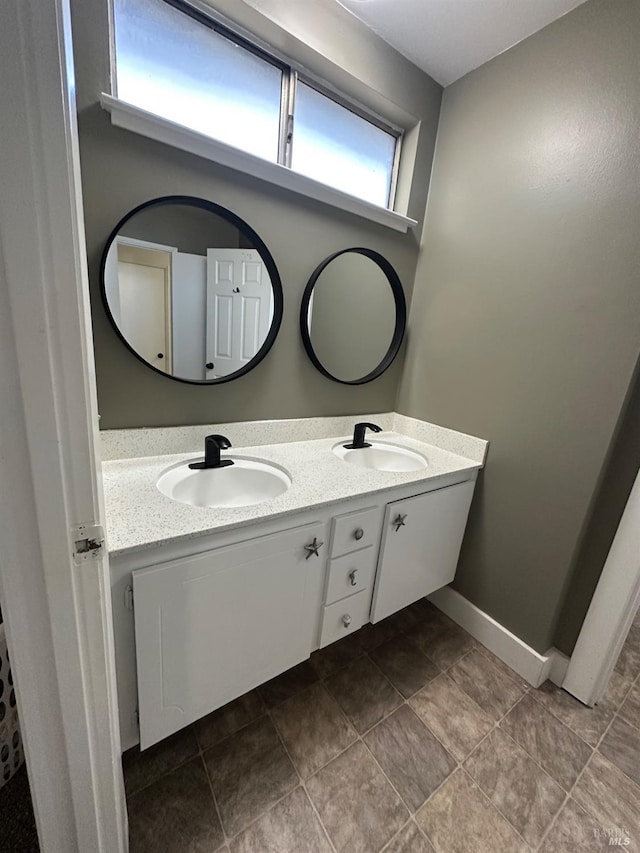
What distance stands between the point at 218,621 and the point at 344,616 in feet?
1.61

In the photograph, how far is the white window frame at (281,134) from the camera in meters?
0.97

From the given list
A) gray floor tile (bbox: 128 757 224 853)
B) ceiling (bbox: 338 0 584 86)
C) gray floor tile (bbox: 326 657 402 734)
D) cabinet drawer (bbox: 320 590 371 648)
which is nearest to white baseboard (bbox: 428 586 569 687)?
gray floor tile (bbox: 326 657 402 734)

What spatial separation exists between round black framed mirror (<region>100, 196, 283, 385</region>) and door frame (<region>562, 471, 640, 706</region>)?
4.76ft

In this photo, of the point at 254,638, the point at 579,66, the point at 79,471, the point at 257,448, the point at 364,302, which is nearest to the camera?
the point at 79,471

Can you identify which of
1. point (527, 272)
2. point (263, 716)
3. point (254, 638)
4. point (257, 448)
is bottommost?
point (263, 716)

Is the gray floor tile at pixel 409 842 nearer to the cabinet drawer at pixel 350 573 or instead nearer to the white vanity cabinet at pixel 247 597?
the white vanity cabinet at pixel 247 597

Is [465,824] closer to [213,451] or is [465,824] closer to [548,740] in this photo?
[548,740]

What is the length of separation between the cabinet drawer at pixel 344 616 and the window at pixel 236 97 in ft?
5.13

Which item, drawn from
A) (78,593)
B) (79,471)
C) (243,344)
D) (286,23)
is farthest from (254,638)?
(286,23)

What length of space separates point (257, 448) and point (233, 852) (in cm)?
113

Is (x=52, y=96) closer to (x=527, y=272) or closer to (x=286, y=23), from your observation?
(x=286, y=23)

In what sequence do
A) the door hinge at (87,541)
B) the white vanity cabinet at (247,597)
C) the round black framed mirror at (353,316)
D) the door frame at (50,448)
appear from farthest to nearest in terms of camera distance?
the round black framed mirror at (353,316), the white vanity cabinet at (247,597), the door hinge at (87,541), the door frame at (50,448)

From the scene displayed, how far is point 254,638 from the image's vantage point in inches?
38.4

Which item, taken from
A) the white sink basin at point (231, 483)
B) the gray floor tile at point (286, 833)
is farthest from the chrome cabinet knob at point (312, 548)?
the gray floor tile at point (286, 833)
